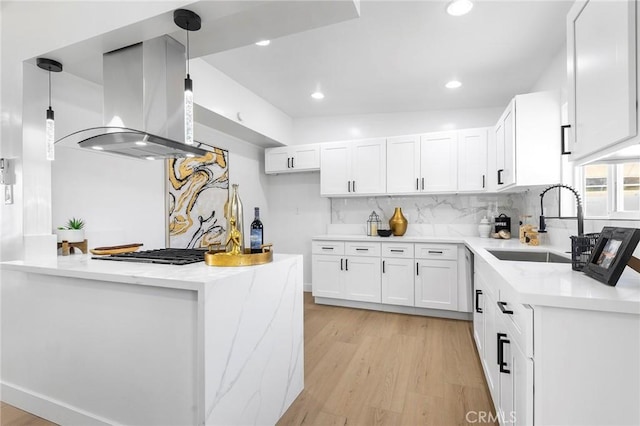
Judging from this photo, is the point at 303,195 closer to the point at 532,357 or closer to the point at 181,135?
the point at 181,135

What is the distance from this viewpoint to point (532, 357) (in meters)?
1.10

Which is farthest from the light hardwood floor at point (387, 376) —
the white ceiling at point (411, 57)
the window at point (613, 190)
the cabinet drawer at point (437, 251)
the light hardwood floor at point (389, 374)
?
the white ceiling at point (411, 57)

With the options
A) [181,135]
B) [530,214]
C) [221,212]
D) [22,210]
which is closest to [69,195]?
[22,210]

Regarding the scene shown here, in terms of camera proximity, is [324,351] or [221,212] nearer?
[324,351]

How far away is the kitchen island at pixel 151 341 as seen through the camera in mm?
1370

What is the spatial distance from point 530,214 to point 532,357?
2.80 metres

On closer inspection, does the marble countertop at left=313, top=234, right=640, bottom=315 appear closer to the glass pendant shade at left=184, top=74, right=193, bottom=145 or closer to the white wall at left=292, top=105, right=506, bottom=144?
the glass pendant shade at left=184, top=74, right=193, bottom=145

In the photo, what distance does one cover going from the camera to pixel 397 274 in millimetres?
3744

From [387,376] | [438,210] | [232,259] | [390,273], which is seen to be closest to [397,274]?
[390,273]

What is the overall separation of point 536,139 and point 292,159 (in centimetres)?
297

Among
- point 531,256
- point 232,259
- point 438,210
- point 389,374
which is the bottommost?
point 389,374

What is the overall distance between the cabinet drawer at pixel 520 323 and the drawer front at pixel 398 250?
216cm

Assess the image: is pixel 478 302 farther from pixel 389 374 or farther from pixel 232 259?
pixel 232 259

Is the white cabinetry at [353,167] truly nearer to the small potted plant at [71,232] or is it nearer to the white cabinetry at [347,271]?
the white cabinetry at [347,271]
